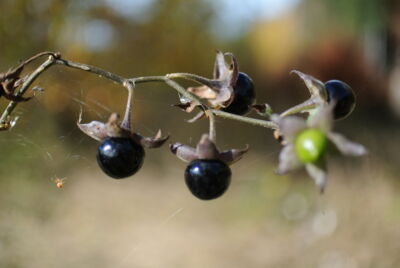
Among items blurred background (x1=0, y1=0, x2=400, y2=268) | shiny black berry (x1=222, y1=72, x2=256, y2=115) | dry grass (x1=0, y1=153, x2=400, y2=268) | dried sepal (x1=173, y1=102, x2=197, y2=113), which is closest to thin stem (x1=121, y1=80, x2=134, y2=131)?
dried sepal (x1=173, y1=102, x2=197, y2=113)

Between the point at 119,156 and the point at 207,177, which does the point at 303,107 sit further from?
the point at 119,156

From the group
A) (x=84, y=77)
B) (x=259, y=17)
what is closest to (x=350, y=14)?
(x=259, y=17)

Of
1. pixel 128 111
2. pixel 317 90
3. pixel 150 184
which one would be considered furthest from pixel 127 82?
pixel 150 184

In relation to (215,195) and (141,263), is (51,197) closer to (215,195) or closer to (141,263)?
(141,263)

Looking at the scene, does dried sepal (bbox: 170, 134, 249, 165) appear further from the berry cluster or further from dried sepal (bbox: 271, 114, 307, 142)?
dried sepal (bbox: 271, 114, 307, 142)

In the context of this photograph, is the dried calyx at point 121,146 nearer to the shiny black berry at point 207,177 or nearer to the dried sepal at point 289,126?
the shiny black berry at point 207,177

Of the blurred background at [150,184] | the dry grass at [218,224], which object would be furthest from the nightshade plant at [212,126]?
the dry grass at [218,224]
